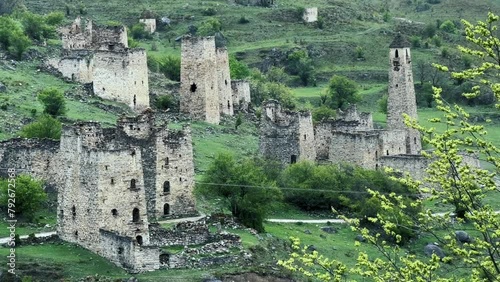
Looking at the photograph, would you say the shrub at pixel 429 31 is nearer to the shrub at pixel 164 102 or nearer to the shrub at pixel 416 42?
the shrub at pixel 416 42

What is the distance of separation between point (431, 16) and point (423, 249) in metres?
104

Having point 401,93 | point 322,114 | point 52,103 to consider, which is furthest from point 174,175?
point 322,114

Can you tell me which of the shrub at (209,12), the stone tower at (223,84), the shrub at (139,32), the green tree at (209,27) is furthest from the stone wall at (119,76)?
the shrub at (209,12)

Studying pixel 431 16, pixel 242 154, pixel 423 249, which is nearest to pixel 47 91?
pixel 242 154

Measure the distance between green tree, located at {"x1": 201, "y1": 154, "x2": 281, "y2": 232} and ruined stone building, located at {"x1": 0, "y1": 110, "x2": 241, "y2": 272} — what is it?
3440 millimetres

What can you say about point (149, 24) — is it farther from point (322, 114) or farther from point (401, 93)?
point (401, 93)

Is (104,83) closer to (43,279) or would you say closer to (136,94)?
(136,94)

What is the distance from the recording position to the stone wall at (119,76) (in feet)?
233

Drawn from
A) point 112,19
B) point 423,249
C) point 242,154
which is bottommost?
point 423,249

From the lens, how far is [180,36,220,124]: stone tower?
73.9 m

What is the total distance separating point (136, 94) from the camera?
71.5 m

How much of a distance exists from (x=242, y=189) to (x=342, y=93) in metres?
44.3

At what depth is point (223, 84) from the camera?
77.0 metres

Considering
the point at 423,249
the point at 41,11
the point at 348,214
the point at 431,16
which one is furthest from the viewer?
the point at 431,16
